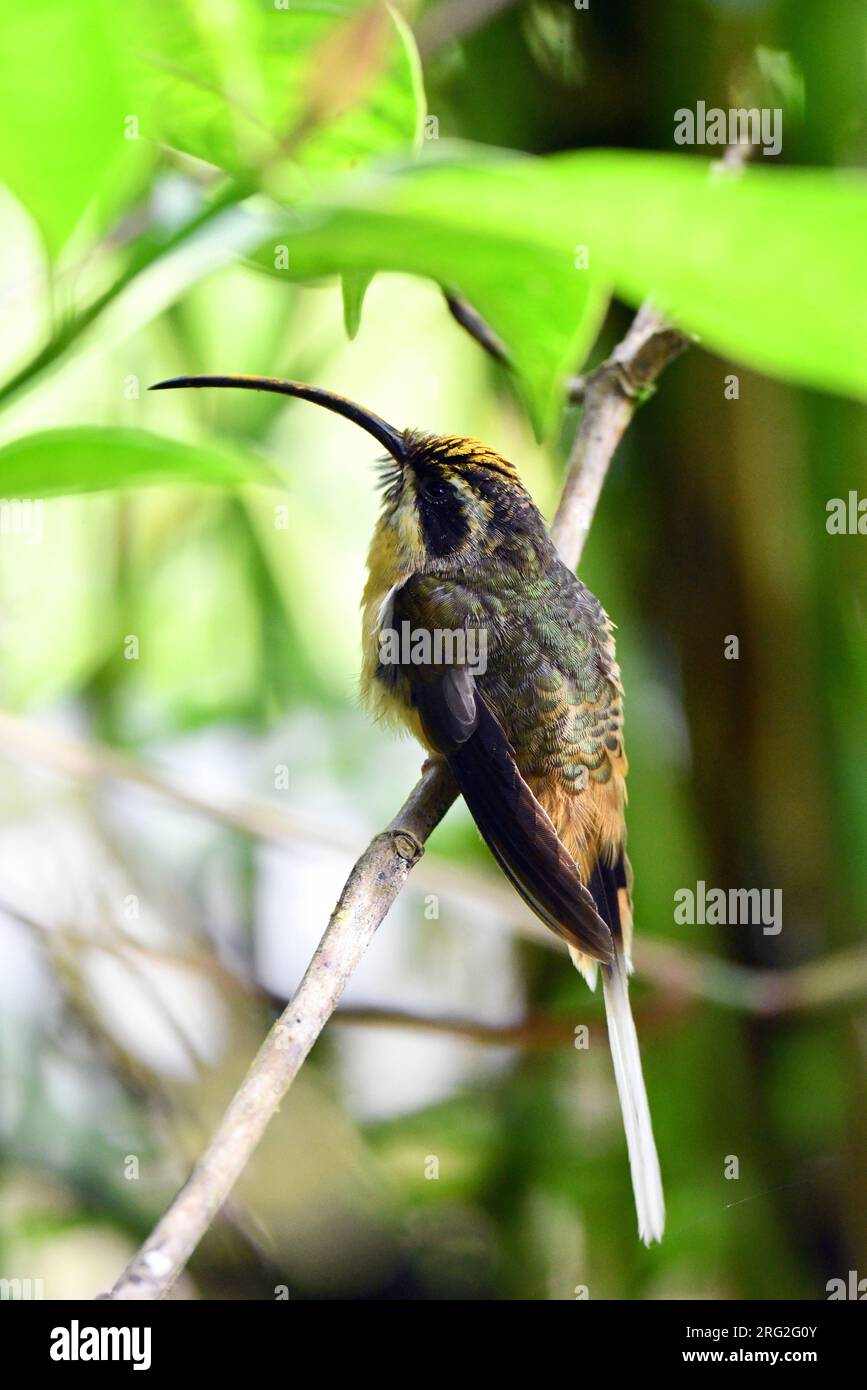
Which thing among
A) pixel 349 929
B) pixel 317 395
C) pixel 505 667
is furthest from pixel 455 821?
pixel 349 929

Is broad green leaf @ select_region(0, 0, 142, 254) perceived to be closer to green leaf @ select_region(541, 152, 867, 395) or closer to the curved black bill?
green leaf @ select_region(541, 152, 867, 395)

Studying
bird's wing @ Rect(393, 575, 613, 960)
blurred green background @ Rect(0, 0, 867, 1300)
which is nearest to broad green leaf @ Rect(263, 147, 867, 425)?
bird's wing @ Rect(393, 575, 613, 960)

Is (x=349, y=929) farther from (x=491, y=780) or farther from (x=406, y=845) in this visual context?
(x=491, y=780)

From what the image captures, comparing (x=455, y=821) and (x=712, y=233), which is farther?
(x=455, y=821)

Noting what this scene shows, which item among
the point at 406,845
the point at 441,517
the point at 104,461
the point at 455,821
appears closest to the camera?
the point at 104,461
